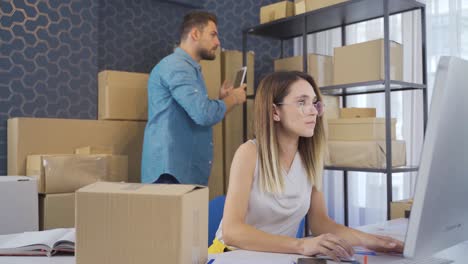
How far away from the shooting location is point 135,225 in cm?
90

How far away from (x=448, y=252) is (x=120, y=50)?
2.68m

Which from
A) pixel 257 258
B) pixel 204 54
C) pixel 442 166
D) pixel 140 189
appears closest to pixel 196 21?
pixel 204 54

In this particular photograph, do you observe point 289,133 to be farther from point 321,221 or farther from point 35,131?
point 35,131

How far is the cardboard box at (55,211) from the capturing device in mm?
2523

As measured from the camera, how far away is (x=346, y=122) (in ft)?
9.74

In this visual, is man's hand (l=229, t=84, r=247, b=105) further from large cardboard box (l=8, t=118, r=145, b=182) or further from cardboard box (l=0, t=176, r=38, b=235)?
cardboard box (l=0, t=176, r=38, b=235)

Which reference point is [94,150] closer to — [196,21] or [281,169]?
[196,21]

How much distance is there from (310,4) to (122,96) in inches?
53.4

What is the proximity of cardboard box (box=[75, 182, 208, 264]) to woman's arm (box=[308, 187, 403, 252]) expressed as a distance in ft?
1.75

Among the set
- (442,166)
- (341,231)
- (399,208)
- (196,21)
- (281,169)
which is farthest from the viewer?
(196,21)

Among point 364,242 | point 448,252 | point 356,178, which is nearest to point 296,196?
point 364,242

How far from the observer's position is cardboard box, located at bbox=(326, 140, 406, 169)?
2787mm

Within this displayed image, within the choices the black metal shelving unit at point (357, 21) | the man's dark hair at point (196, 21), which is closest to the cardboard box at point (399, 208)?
the black metal shelving unit at point (357, 21)

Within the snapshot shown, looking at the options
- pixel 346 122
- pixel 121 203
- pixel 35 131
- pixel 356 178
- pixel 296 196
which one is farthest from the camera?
pixel 356 178
